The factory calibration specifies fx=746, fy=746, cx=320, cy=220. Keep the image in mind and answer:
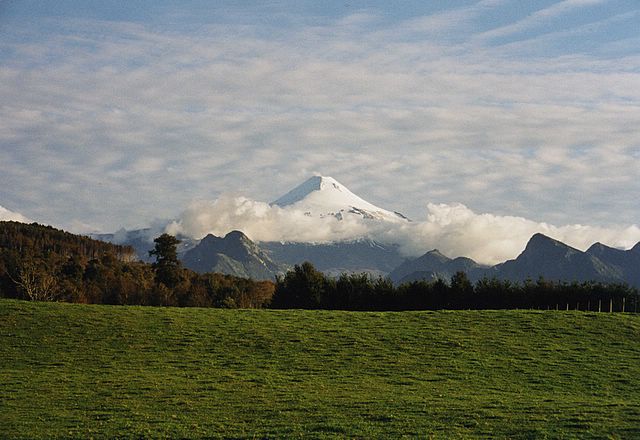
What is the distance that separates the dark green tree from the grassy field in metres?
67.5

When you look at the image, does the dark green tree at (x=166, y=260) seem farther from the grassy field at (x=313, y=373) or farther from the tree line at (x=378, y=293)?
the grassy field at (x=313, y=373)

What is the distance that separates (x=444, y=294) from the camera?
285 ft

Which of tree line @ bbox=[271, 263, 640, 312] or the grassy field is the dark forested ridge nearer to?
tree line @ bbox=[271, 263, 640, 312]

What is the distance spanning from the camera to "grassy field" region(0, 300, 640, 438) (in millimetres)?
25703

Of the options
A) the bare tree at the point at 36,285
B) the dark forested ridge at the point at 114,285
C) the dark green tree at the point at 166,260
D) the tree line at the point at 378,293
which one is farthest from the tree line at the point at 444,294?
the dark green tree at the point at 166,260

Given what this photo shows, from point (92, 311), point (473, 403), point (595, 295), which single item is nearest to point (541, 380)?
point (473, 403)

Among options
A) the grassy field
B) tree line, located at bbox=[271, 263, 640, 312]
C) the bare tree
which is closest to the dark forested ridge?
the bare tree

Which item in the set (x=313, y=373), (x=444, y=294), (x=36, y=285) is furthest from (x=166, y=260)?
(x=313, y=373)

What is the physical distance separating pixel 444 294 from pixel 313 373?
50.2 metres

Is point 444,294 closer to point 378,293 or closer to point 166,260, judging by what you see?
point 378,293

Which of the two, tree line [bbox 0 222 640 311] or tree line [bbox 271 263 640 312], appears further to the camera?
tree line [bbox 0 222 640 311]

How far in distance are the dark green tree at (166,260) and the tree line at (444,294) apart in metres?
39.3

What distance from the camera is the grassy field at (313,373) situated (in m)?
25.7

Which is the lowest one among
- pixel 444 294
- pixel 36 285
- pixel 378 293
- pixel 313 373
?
pixel 313 373
